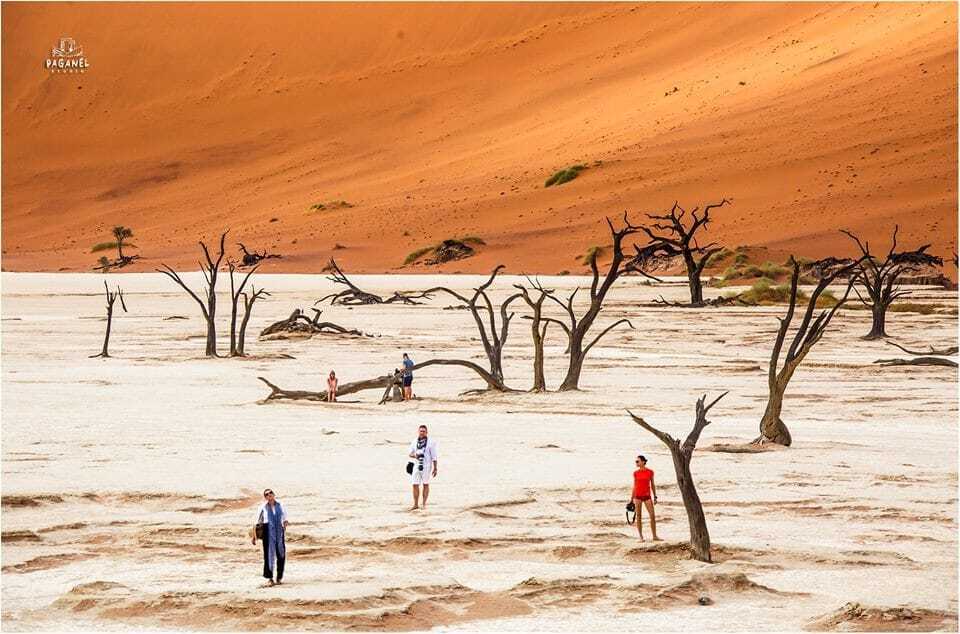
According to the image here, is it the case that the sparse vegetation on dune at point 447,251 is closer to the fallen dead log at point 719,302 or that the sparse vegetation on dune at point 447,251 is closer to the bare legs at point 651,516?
the fallen dead log at point 719,302

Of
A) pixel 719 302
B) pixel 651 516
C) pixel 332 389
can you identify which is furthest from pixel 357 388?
pixel 719 302

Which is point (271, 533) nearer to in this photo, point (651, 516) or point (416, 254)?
point (651, 516)

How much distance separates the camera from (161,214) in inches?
3157

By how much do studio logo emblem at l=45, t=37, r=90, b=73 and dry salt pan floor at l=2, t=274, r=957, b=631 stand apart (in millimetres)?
85495

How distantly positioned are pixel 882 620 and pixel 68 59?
103 meters

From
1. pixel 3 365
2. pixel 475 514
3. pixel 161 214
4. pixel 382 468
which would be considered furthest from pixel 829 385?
pixel 161 214

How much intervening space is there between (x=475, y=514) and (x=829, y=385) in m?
9.87

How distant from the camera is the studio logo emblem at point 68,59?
10450 cm

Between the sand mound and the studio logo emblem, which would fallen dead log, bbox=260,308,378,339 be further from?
the studio logo emblem

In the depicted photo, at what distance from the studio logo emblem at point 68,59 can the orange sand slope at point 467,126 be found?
1.03m

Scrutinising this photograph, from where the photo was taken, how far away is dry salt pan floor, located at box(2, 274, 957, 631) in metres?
9.02

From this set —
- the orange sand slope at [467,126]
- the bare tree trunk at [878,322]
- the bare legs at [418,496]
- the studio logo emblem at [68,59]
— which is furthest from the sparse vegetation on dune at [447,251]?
the studio logo emblem at [68,59]

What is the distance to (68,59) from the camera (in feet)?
347

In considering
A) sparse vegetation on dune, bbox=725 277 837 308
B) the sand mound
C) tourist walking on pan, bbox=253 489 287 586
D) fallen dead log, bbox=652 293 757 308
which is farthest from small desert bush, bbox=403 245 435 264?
the sand mound
